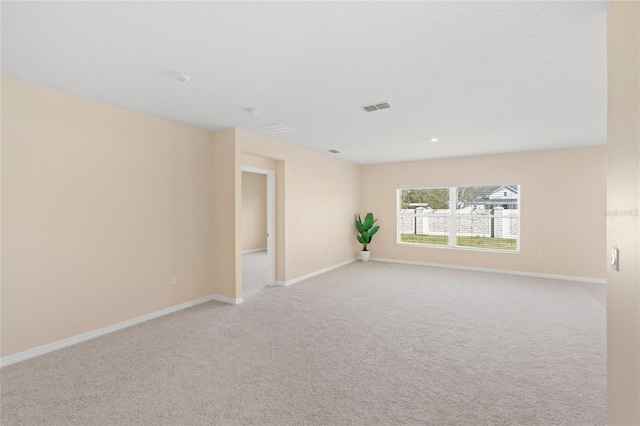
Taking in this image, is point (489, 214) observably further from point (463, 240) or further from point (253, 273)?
point (253, 273)

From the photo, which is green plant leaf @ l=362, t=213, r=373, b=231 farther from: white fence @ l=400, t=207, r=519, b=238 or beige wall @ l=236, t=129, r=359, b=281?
white fence @ l=400, t=207, r=519, b=238

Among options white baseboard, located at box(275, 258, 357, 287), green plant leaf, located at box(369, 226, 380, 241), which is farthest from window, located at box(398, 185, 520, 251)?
white baseboard, located at box(275, 258, 357, 287)

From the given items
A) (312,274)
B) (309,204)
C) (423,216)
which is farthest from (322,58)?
(423,216)

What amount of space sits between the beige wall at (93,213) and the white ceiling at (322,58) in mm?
285

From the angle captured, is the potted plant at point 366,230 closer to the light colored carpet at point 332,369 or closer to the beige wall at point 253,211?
the light colored carpet at point 332,369

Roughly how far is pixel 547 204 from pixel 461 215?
1.54 m

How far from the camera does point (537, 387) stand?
2191mm

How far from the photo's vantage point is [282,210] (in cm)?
511

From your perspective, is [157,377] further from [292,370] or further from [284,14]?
[284,14]

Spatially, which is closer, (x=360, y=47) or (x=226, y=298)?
(x=360, y=47)

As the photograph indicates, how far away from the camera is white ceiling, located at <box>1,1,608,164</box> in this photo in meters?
1.69

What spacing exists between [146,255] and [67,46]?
2.28 meters

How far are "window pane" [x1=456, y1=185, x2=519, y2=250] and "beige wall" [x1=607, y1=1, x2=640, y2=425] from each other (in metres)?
4.99

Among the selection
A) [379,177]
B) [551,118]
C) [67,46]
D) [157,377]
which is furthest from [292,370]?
[379,177]
